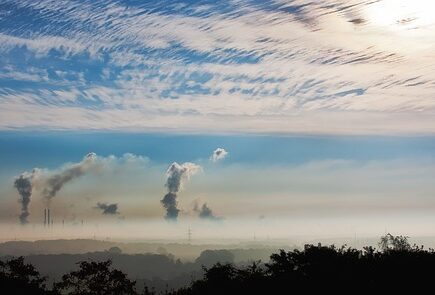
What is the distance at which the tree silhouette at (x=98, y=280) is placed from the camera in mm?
105438

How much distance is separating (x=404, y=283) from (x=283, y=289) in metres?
17.9

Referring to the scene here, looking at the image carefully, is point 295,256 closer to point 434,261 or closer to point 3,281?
point 434,261

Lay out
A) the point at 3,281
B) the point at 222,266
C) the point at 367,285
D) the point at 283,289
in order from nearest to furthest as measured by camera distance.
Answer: the point at 367,285 < the point at 283,289 < the point at 3,281 < the point at 222,266

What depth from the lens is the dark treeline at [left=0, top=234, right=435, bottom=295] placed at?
8162cm

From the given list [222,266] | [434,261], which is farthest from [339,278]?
[222,266]

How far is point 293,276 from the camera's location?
93.4 meters

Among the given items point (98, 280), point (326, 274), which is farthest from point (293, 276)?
point (98, 280)

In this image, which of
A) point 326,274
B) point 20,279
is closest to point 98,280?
point 20,279

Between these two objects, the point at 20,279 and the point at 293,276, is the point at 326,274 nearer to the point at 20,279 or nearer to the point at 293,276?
the point at 293,276

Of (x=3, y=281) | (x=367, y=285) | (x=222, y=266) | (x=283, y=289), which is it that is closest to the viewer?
(x=367, y=285)

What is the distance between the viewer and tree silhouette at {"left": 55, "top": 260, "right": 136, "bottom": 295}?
4151 inches

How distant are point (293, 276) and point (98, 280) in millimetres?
38328

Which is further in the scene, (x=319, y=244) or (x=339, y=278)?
(x=319, y=244)

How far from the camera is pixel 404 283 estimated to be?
79375mm
